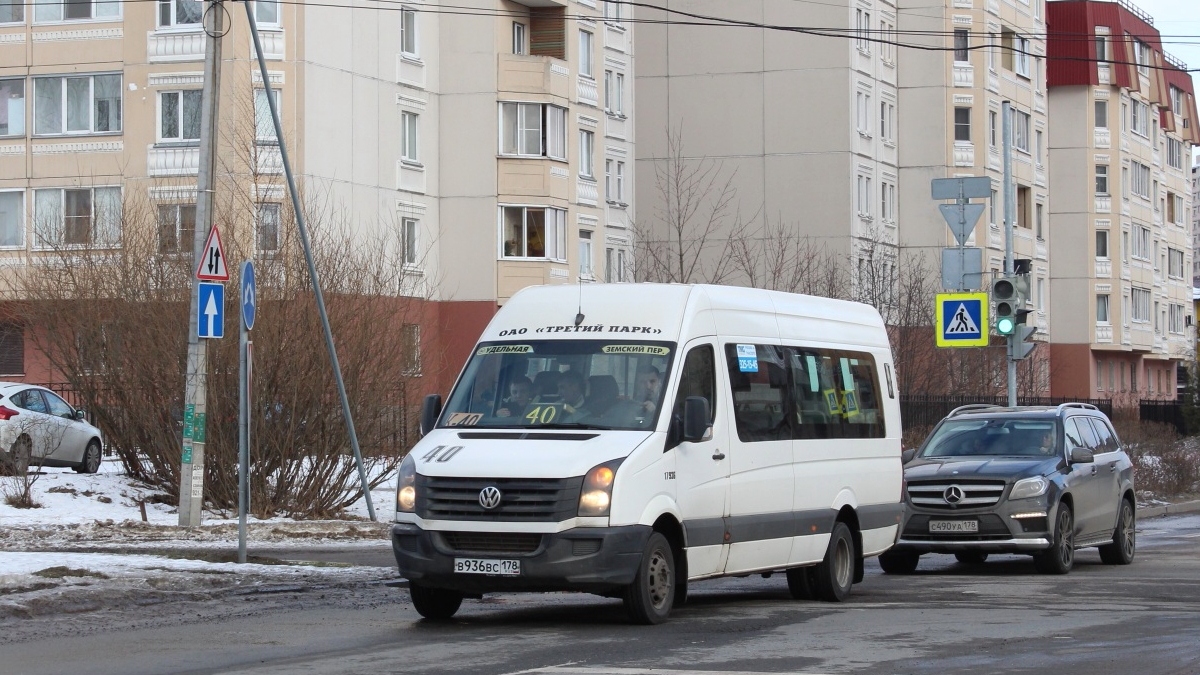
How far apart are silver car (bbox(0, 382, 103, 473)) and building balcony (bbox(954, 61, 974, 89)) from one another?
45825mm

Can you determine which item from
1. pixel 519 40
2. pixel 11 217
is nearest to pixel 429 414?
pixel 11 217

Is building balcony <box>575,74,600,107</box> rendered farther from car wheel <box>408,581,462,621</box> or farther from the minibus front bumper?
the minibus front bumper

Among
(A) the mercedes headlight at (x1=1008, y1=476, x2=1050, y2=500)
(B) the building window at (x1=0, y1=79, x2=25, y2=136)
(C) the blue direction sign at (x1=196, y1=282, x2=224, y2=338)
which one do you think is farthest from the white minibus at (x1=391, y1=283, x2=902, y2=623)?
(B) the building window at (x1=0, y1=79, x2=25, y2=136)

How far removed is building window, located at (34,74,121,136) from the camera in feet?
154

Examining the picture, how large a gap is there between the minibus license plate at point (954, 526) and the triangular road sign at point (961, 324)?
7907mm

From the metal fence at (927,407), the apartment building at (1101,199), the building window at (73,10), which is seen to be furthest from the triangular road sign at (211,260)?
the apartment building at (1101,199)

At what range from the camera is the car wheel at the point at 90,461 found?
97.2ft

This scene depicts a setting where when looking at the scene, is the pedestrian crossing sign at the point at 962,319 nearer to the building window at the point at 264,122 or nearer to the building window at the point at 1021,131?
the building window at the point at 264,122

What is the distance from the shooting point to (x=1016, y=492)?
18.2 m

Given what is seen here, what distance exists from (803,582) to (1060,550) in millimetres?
4368

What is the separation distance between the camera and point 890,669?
10328 mm

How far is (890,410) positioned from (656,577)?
4691 millimetres

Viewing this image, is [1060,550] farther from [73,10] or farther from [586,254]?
[586,254]

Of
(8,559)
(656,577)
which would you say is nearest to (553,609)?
(656,577)
